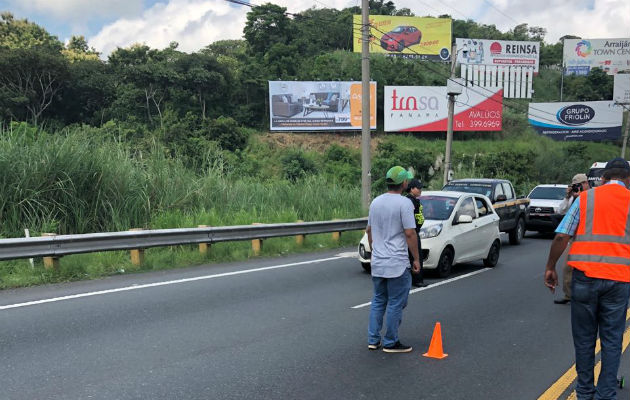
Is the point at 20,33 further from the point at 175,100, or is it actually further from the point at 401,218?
the point at 401,218

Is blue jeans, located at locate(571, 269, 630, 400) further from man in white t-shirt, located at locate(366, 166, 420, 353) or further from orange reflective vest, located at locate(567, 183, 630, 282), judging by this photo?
man in white t-shirt, located at locate(366, 166, 420, 353)

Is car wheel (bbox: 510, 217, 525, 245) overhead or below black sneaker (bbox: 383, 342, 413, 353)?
below

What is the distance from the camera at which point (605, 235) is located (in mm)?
4570

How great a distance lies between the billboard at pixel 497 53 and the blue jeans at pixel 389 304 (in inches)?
2004

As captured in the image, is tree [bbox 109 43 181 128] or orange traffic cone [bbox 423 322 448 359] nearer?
orange traffic cone [bbox 423 322 448 359]

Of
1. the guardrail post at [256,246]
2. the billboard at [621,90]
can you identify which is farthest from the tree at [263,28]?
the guardrail post at [256,246]

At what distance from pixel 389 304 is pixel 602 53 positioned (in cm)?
6677

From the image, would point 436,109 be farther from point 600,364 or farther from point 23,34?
point 600,364

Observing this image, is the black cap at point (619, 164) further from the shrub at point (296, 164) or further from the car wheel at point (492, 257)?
the shrub at point (296, 164)

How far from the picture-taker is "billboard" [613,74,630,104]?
49812 mm

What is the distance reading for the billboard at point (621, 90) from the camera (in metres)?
49.8

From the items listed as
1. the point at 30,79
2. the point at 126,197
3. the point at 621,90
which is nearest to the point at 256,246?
the point at 126,197

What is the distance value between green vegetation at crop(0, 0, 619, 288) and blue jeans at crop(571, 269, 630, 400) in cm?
823

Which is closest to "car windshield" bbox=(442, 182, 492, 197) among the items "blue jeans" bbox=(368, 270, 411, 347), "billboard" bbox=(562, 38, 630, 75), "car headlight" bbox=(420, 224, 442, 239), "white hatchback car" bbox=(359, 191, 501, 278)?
"white hatchback car" bbox=(359, 191, 501, 278)
